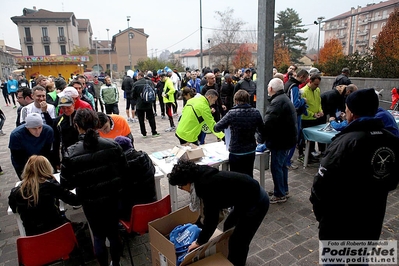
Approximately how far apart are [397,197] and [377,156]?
3.09 meters

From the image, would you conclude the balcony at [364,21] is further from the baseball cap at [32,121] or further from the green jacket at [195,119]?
Result: the baseball cap at [32,121]

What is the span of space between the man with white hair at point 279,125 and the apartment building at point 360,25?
5173cm

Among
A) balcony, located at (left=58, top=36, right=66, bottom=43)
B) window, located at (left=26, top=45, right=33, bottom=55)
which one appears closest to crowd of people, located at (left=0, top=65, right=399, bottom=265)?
balcony, located at (left=58, top=36, right=66, bottom=43)

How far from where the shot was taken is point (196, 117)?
439 cm

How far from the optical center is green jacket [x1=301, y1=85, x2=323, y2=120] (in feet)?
17.6

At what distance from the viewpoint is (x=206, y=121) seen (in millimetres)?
4324

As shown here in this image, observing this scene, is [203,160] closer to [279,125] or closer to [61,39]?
[279,125]

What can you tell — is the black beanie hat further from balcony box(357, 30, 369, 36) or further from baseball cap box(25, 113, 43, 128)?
balcony box(357, 30, 369, 36)

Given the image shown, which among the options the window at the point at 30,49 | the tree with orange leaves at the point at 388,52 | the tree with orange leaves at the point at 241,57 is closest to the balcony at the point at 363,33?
the tree with orange leaves at the point at 241,57

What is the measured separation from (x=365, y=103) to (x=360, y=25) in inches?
2752

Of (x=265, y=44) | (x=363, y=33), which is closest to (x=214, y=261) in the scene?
(x=265, y=44)

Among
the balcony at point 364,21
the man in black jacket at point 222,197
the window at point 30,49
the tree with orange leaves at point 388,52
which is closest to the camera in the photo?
the man in black jacket at point 222,197

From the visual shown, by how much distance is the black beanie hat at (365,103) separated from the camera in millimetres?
1960

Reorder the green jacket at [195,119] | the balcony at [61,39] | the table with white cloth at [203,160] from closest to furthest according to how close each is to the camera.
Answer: the table with white cloth at [203,160], the green jacket at [195,119], the balcony at [61,39]
